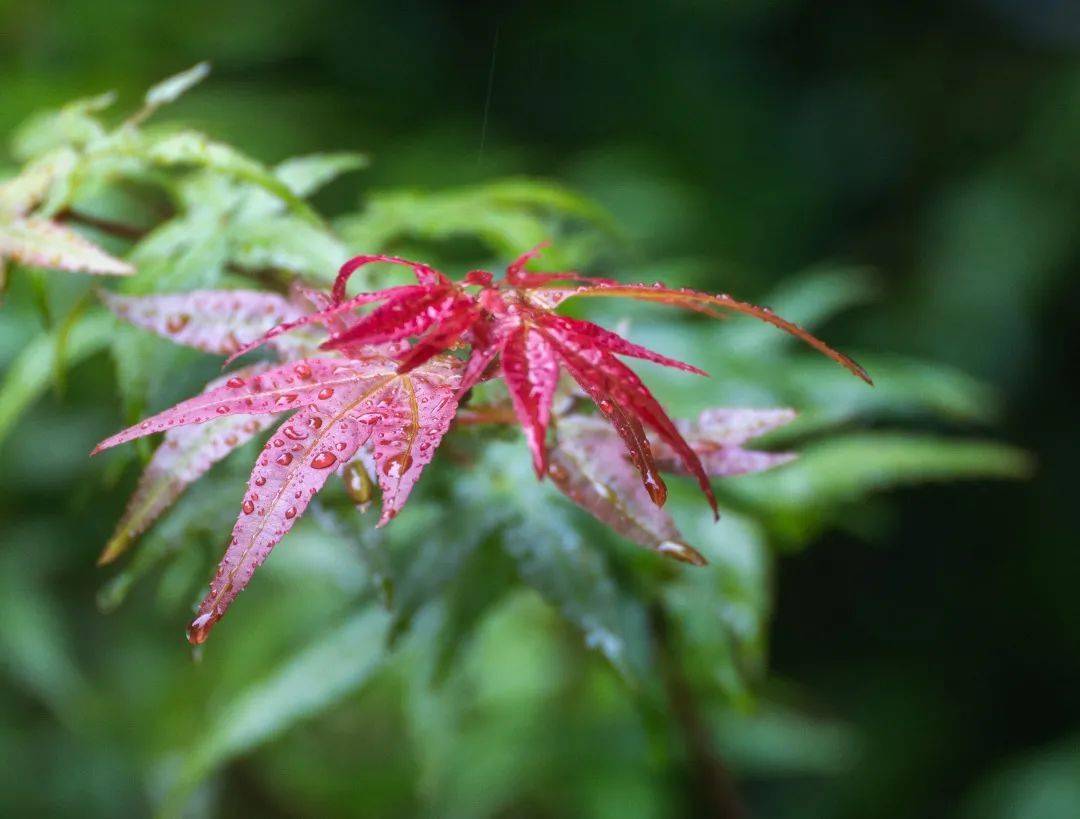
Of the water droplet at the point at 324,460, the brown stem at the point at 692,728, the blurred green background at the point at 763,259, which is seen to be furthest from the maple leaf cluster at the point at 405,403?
the blurred green background at the point at 763,259

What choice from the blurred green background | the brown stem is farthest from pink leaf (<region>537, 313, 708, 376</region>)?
the blurred green background

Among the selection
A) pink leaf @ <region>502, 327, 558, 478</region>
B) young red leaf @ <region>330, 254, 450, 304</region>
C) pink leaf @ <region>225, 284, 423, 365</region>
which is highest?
young red leaf @ <region>330, 254, 450, 304</region>

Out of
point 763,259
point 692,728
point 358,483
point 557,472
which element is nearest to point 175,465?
point 358,483

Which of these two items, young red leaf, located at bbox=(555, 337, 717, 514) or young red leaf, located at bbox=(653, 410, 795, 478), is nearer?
young red leaf, located at bbox=(555, 337, 717, 514)

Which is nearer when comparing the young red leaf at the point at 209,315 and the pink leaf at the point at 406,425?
the pink leaf at the point at 406,425

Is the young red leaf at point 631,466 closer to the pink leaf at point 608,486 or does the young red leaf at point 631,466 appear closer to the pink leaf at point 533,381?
the pink leaf at point 608,486

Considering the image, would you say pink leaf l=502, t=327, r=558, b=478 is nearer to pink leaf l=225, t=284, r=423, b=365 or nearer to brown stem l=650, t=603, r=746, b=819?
pink leaf l=225, t=284, r=423, b=365

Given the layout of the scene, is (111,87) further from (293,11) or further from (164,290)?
(164,290)
